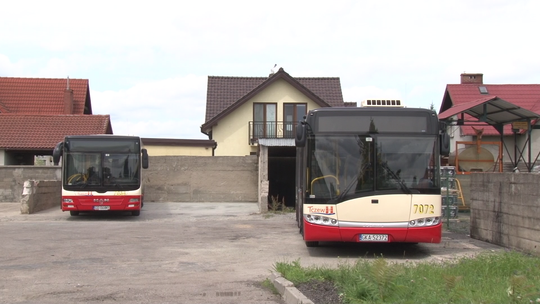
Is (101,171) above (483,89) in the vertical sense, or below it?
below

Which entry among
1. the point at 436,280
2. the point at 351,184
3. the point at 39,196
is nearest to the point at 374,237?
the point at 351,184

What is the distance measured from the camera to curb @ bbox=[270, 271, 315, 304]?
7.15 metres

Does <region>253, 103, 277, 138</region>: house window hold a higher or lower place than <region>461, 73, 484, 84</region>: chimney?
lower

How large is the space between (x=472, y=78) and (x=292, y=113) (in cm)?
1327

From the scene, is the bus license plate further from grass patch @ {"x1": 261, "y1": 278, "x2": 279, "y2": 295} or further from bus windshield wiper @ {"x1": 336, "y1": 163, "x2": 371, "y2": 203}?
grass patch @ {"x1": 261, "y1": 278, "x2": 279, "y2": 295}

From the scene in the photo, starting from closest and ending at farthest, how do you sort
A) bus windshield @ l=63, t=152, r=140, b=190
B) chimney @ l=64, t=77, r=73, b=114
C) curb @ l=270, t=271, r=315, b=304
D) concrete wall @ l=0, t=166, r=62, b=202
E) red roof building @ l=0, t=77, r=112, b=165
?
curb @ l=270, t=271, r=315, b=304
bus windshield @ l=63, t=152, r=140, b=190
concrete wall @ l=0, t=166, r=62, b=202
red roof building @ l=0, t=77, r=112, b=165
chimney @ l=64, t=77, r=73, b=114

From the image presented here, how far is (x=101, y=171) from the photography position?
1931 centimetres

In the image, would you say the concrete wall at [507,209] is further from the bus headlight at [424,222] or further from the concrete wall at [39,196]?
the concrete wall at [39,196]

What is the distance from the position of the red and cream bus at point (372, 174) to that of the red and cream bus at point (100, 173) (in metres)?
9.57

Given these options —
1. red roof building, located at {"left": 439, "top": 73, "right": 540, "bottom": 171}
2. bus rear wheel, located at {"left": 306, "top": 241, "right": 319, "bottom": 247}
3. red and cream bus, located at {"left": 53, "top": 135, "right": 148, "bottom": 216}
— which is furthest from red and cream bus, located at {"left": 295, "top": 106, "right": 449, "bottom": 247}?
red roof building, located at {"left": 439, "top": 73, "right": 540, "bottom": 171}

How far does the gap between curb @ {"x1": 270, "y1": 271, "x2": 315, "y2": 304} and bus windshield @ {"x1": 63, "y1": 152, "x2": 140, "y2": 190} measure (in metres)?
11.6

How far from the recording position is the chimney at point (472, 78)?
40.3 metres

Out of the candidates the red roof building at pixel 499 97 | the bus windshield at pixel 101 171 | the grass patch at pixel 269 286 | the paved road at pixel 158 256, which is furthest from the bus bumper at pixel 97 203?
the red roof building at pixel 499 97

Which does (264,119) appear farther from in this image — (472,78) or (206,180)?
(472,78)
